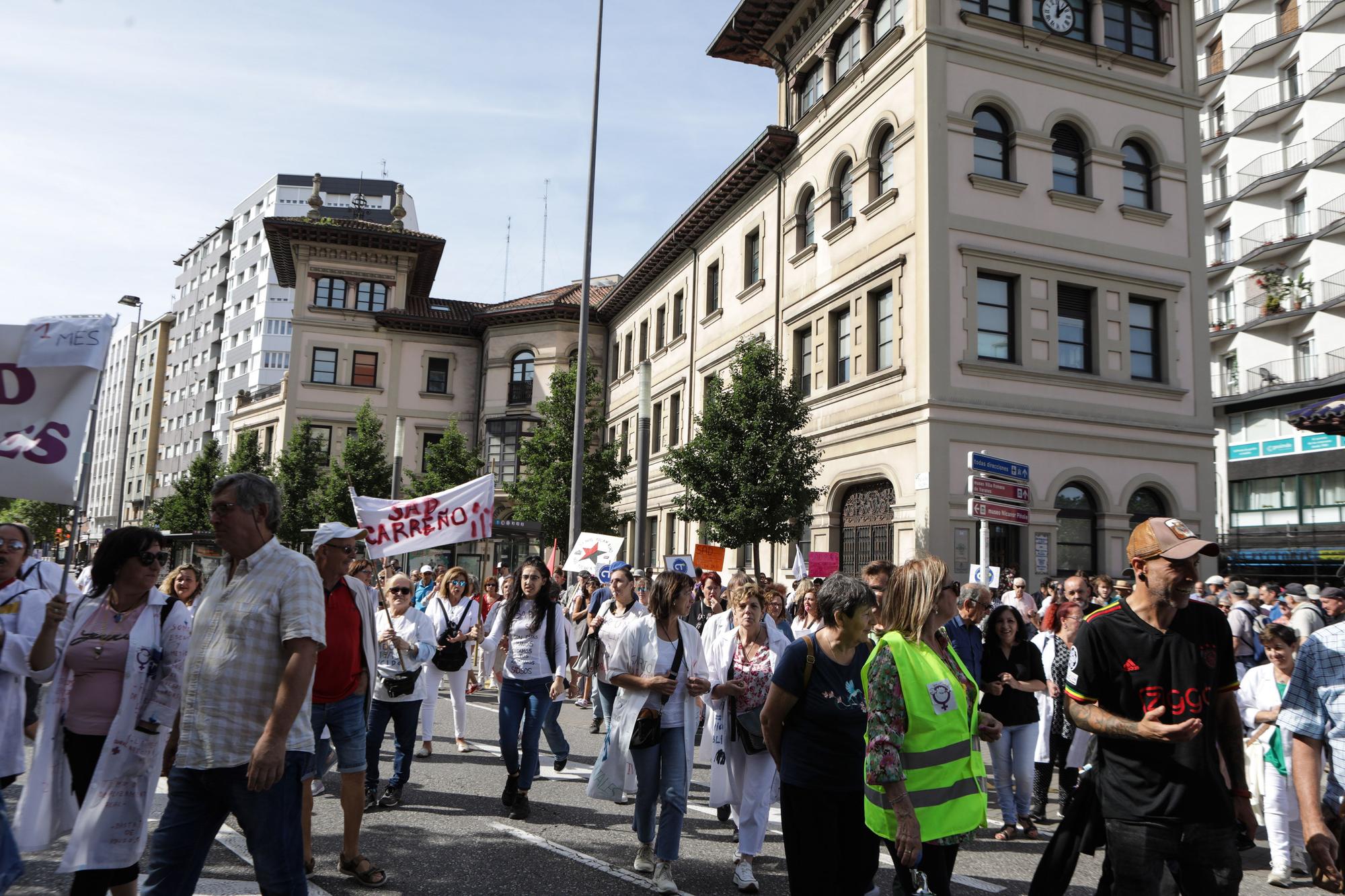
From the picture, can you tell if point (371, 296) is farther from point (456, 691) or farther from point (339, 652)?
point (339, 652)

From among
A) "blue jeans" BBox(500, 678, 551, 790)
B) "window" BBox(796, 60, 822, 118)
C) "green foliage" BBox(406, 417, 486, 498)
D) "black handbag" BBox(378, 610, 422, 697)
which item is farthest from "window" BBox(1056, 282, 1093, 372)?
"green foliage" BBox(406, 417, 486, 498)

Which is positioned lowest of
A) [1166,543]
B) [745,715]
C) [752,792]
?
[752,792]

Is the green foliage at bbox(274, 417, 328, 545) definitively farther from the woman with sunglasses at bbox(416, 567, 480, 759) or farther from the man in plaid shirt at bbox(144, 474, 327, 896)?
the man in plaid shirt at bbox(144, 474, 327, 896)

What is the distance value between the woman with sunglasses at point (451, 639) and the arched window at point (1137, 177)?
61.7ft

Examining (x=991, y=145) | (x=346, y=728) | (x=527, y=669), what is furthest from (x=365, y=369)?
(x=346, y=728)

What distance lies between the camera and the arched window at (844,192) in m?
24.6

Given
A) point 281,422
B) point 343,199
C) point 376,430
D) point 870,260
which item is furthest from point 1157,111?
point 343,199

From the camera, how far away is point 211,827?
13.3 ft

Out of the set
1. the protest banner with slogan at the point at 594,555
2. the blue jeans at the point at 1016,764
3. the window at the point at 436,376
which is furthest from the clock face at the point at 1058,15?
the window at the point at 436,376

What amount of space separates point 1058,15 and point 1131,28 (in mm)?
2272

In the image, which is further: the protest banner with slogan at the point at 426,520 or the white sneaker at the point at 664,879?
the protest banner with slogan at the point at 426,520

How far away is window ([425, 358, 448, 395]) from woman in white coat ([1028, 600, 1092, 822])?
43669 millimetres

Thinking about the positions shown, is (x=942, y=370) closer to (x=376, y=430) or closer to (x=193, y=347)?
(x=376, y=430)

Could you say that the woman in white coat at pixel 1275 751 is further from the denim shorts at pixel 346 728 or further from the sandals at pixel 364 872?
the denim shorts at pixel 346 728
